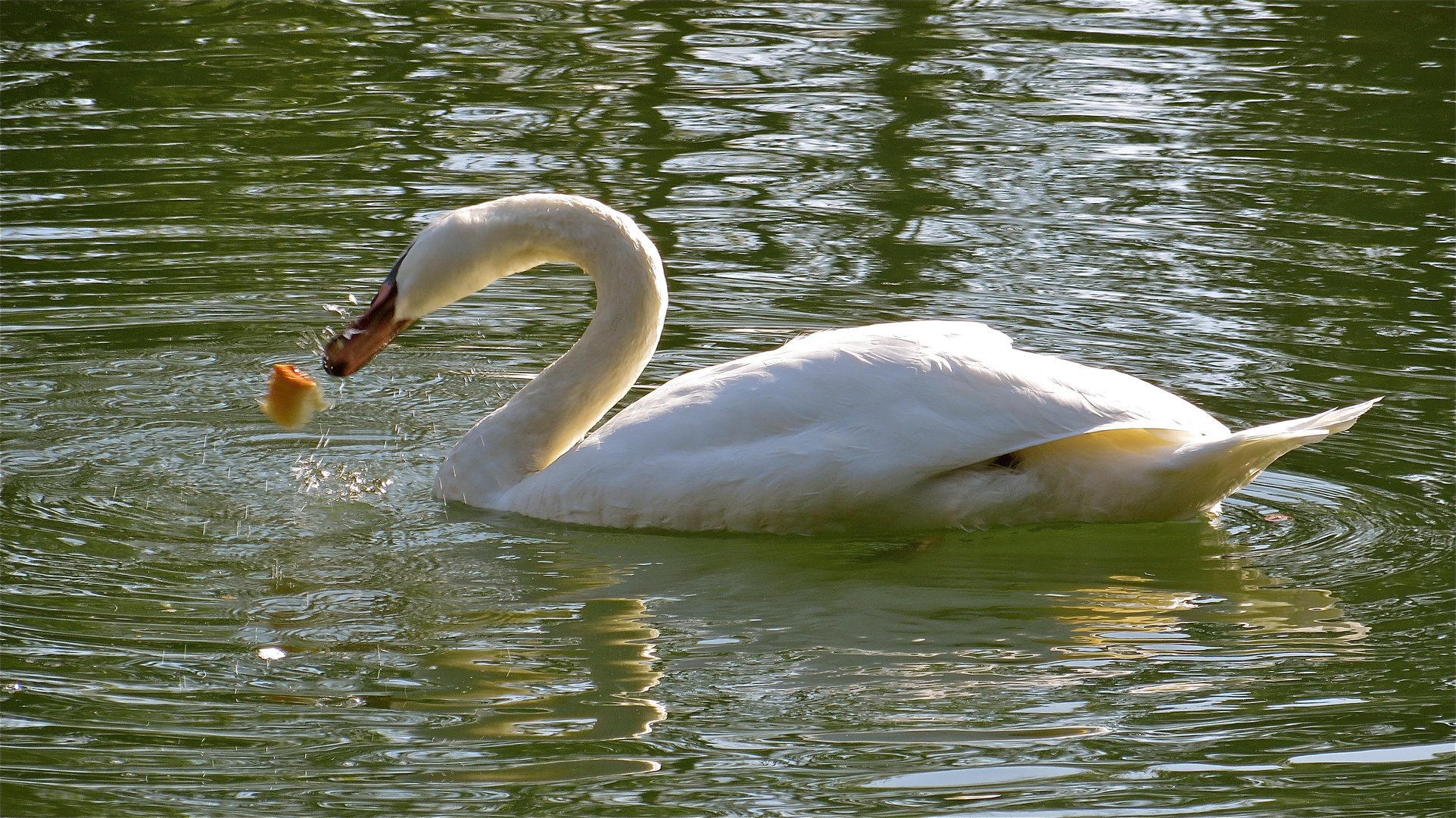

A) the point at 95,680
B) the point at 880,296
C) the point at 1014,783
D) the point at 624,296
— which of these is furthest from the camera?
the point at 880,296

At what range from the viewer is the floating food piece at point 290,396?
579cm

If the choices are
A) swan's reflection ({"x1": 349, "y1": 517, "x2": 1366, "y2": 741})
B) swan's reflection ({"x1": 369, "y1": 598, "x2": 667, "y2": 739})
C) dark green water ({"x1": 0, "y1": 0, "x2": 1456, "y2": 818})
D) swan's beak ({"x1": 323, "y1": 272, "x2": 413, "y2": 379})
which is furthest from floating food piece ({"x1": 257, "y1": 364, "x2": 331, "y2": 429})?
swan's reflection ({"x1": 369, "y1": 598, "x2": 667, "y2": 739})

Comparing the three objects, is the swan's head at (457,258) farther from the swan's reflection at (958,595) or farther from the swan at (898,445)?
the swan's reflection at (958,595)

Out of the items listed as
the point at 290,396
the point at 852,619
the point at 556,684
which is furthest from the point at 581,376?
the point at 556,684

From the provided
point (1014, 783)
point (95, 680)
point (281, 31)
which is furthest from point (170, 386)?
point (281, 31)

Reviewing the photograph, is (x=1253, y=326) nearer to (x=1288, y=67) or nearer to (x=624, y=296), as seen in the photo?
(x=624, y=296)

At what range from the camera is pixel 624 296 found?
6.05 metres

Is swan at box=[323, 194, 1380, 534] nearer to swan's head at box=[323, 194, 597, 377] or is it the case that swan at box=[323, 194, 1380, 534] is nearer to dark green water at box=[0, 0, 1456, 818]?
swan's head at box=[323, 194, 597, 377]

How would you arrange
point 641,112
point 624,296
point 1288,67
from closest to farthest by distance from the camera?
point 624,296 < point 641,112 < point 1288,67

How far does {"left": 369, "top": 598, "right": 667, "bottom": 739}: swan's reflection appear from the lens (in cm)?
420

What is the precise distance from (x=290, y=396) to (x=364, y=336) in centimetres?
31

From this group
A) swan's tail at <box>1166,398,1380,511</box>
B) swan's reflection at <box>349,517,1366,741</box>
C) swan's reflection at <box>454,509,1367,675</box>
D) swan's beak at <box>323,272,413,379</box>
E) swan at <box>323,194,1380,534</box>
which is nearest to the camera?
swan's reflection at <box>349,517,1366,741</box>

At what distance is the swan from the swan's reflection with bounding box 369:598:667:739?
61 cm

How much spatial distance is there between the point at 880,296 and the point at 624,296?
2.38 meters
